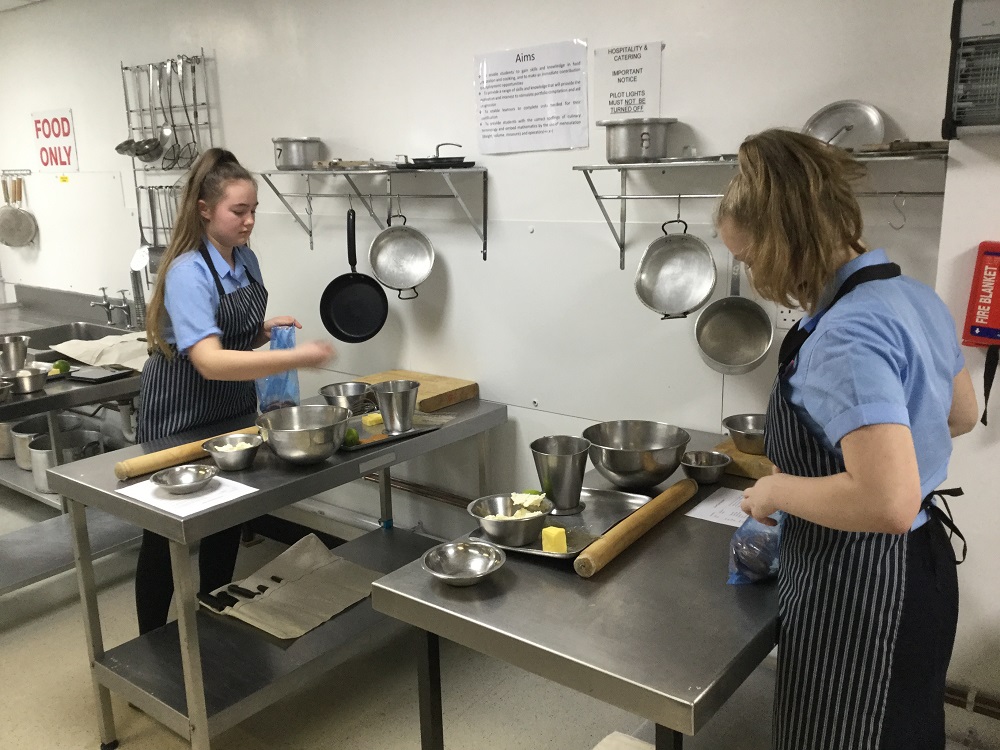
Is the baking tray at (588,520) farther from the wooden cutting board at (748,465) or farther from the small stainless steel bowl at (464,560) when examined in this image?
the wooden cutting board at (748,465)

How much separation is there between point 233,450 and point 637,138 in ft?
4.06

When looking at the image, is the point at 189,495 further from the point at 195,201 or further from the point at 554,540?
the point at 554,540

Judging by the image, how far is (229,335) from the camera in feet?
7.21

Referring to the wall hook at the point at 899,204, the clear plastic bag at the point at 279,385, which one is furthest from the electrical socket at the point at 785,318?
the clear plastic bag at the point at 279,385

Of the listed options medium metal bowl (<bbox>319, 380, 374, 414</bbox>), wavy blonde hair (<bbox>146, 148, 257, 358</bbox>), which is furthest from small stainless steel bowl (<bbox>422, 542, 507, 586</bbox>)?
wavy blonde hair (<bbox>146, 148, 257, 358</bbox>)

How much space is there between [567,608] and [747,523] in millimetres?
354

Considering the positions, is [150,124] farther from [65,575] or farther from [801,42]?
[801,42]

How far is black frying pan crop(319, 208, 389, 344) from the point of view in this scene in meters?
2.81

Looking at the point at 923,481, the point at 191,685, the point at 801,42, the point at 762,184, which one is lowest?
the point at 191,685

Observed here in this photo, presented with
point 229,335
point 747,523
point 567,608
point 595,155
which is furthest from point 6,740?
point 595,155

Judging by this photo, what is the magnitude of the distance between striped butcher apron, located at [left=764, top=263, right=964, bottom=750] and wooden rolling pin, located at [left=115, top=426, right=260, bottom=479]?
1.42 meters

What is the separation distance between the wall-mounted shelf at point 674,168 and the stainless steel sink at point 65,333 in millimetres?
2547

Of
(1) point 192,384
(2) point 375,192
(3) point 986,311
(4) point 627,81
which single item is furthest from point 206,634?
(3) point 986,311

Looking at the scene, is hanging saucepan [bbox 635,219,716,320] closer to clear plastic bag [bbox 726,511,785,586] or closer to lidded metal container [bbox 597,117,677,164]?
lidded metal container [bbox 597,117,677,164]
